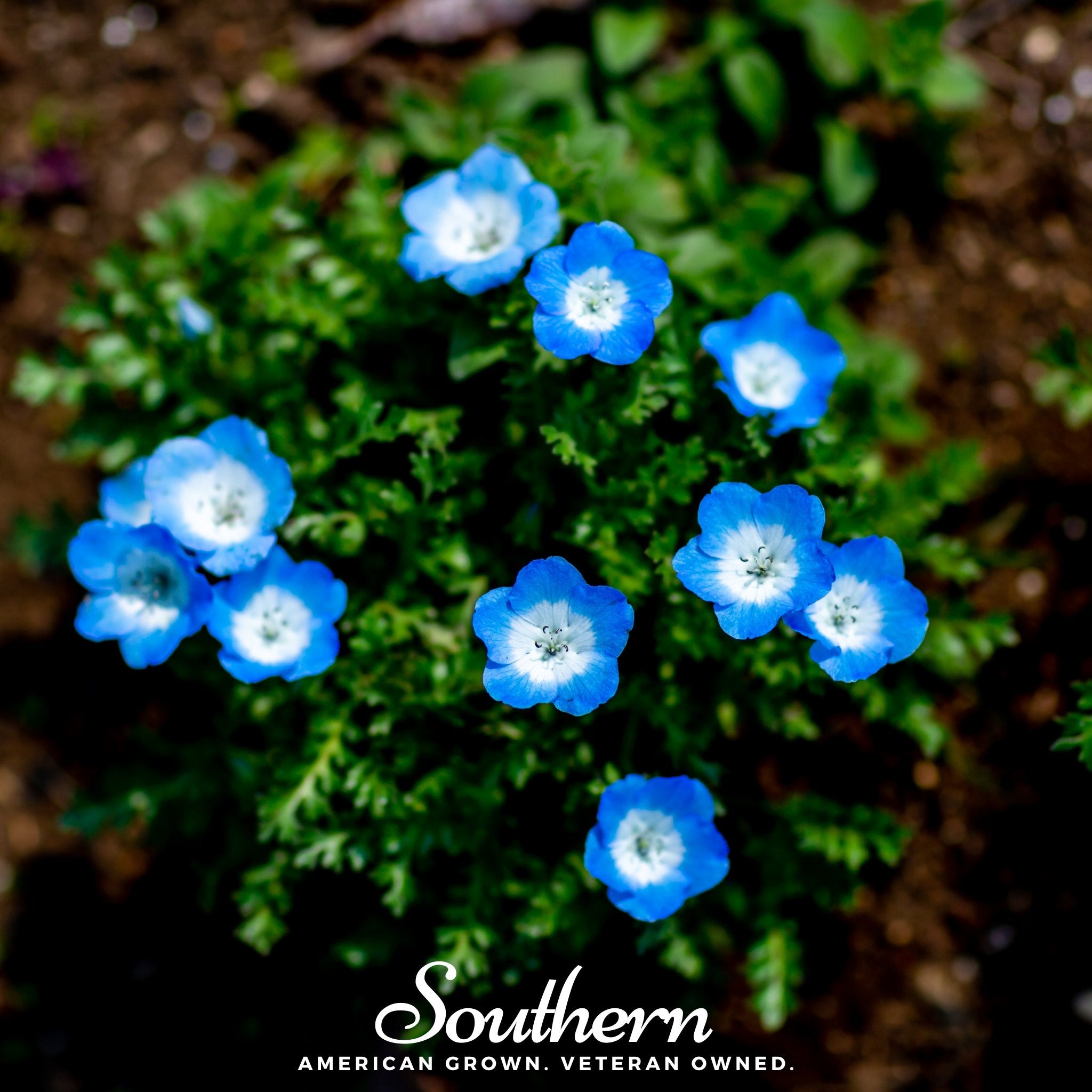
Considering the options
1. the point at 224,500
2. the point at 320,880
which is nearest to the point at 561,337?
the point at 224,500

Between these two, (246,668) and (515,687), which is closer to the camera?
(515,687)

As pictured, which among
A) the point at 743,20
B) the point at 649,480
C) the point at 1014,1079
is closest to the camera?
the point at 649,480

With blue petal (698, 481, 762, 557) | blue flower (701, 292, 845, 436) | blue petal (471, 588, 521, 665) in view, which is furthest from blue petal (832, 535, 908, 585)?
blue petal (471, 588, 521, 665)

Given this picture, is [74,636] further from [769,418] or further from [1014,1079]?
[1014,1079]

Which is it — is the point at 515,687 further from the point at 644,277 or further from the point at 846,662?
Answer: the point at 644,277

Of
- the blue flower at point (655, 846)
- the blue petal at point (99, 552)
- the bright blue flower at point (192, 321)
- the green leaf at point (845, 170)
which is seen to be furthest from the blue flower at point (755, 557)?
the green leaf at point (845, 170)

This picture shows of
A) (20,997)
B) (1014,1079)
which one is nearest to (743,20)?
(1014,1079)

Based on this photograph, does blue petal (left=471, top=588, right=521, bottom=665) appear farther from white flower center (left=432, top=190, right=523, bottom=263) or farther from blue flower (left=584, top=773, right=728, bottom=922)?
white flower center (left=432, top=190, right=523, bottom=263)
